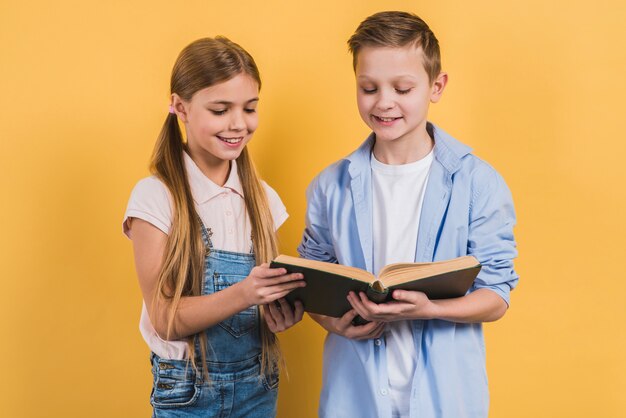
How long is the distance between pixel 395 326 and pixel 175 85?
853 mm

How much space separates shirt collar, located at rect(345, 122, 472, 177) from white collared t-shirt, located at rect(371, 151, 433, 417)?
0.11 ft

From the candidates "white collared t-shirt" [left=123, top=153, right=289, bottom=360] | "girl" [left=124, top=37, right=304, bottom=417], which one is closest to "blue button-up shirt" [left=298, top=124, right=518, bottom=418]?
"girl" [left=124, top=37, right=304, bottom=417]

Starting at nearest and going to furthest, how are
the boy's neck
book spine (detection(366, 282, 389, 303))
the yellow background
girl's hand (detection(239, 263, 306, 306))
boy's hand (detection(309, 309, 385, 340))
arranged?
book spine (detection(366, 282, 389, 303)) < girl's hand (detection(239, 263, 306, 306)) < boy's hand (detection(309, 309, 385, 340)) < the boy's neck < the yellow background

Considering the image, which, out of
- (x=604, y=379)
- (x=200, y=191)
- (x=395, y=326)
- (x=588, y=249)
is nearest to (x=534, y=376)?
(x=604, y=379)

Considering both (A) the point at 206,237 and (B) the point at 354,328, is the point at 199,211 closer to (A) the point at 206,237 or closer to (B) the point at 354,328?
(A) the point at 206,237

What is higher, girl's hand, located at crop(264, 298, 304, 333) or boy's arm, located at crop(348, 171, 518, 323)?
boy's arm, located at crop(348, 171, 518, 323)

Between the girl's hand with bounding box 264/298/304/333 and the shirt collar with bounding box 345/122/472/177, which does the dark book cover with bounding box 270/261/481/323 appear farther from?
the shirt collar with bounding box 345/122/472/177

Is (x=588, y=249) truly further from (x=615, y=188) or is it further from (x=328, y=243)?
(x=328, y=243)

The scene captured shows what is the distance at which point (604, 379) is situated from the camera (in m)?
2.58

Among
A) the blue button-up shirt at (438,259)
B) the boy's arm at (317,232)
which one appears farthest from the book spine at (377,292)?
the boy's arm at (317,232)

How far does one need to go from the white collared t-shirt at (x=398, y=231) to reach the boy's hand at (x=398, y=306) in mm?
169

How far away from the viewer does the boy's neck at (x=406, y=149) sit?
1984 mm

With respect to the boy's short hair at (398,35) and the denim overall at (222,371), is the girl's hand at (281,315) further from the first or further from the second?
the boy's short hair at (398,35)

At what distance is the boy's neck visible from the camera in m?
1.98
